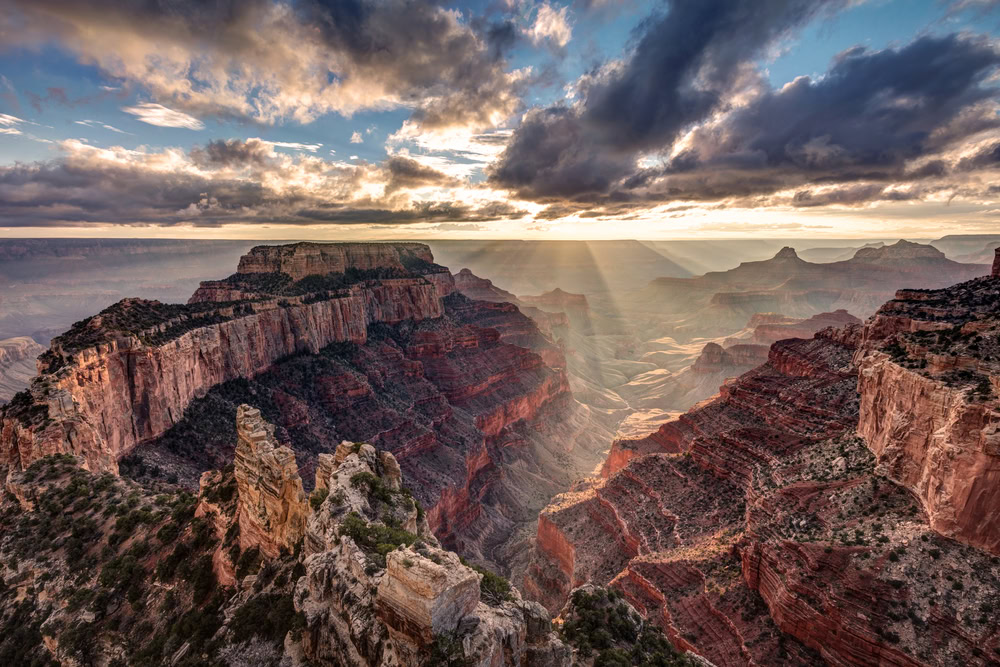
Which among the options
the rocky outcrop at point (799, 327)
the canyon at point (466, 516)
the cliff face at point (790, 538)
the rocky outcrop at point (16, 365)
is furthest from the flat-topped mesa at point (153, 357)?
the rocky outcrop at point (16, 365)

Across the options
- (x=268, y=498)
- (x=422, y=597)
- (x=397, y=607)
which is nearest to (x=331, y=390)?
(x=268, y=498)

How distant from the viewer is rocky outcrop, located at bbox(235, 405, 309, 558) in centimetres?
2091

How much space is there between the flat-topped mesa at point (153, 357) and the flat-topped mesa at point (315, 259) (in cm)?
168

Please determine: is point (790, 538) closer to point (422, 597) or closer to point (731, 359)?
point (422, 597)

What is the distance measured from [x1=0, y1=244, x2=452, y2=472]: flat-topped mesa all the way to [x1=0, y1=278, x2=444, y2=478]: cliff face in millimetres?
98

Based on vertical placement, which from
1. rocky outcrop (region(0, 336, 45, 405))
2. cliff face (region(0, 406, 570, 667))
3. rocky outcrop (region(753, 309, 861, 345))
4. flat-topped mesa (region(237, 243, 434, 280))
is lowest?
rocky outcrop (region(0, 336, 45, 405))

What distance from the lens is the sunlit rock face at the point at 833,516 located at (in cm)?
2484

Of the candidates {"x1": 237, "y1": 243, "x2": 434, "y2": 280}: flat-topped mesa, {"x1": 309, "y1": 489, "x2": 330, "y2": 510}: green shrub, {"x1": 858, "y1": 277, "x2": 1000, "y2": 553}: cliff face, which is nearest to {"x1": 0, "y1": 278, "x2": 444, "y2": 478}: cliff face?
{"x1": 237, "y1": 243, "x2": 434, "y2": 280}: flat-topped mesa

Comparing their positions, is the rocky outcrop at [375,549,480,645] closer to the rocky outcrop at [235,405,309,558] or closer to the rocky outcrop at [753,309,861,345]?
the rocky outcrop at [235,405,309,558]

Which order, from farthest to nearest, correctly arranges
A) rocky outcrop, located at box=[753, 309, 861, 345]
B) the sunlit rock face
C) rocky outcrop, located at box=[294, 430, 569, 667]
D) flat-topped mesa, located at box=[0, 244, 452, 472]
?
rocky outcrop, located at box=[753, 309, 861, 345] → flat-topped mesa, located at box=[0, 244, 452, 472] → the sunlit rock face → rocky outcrop, located at box=[294, 430, 569, 667]

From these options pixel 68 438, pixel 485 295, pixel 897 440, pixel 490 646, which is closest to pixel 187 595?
pixel 490 646

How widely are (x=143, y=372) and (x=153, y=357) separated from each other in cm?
173

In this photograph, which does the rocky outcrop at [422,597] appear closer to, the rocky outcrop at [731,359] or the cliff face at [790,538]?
the cliff face at [790,538]

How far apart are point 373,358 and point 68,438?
49478 mm
